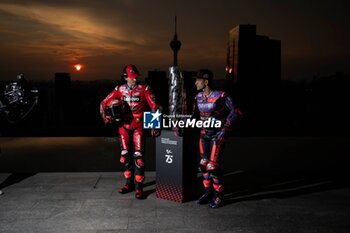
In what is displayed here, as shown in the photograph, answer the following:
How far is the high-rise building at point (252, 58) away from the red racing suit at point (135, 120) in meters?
134

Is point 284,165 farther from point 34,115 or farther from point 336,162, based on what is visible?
point 34,115

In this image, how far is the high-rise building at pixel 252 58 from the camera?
141 meters

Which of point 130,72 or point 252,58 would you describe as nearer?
point 130,72

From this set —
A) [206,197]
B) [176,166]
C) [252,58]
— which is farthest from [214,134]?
[252,58]

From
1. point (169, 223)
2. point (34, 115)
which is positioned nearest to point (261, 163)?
point (169, 223)

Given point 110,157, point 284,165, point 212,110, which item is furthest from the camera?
point 110,157

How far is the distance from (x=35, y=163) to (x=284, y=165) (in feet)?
20.1

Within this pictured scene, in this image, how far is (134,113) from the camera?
24.1 ft

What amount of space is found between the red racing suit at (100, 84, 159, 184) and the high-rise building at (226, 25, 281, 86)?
440 ft

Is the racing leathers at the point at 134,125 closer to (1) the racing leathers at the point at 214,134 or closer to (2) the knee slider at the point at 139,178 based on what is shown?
(2) the knee slider at the point at 139,178

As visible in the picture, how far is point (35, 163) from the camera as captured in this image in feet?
33.7

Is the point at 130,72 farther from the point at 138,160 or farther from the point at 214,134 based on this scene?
the point at 214,134

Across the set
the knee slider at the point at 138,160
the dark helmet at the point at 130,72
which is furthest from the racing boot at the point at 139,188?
the dark helmet at the point at 130,72

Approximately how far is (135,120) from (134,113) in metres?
0.13
